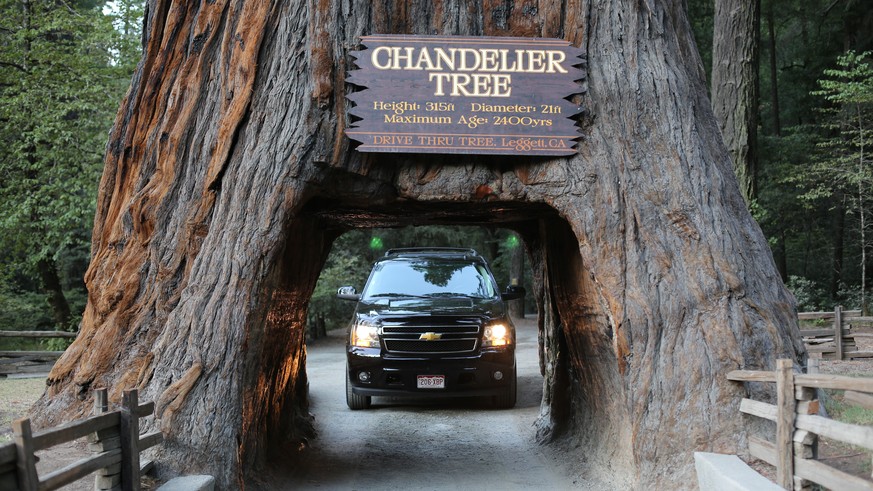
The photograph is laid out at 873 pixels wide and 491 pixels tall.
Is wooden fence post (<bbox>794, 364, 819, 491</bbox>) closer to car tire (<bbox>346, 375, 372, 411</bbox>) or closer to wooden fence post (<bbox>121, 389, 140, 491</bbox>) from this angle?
wooden fence post (<bbox>121, 389, 140, 491</bbox>)

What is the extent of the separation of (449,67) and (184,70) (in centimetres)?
280

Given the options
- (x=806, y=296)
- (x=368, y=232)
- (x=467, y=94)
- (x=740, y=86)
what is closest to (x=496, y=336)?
(x=467, y=94)

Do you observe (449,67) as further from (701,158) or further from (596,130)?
(701,158)

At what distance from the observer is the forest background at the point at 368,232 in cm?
1667

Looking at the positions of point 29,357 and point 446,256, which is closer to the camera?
point 446,256

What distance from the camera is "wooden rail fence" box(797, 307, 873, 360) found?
607 inches

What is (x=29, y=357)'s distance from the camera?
51.8ft

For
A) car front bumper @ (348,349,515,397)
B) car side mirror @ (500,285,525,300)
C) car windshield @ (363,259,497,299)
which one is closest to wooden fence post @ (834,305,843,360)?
car side mirror @ (500,285,525,300)

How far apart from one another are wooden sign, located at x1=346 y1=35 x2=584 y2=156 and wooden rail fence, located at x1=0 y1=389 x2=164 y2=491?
3.24 m

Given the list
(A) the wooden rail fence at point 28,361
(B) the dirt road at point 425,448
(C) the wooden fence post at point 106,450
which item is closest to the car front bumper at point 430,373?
(B) the dirt road at point 425,448

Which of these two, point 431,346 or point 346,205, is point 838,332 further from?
point 346,205

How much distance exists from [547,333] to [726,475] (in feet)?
20.4

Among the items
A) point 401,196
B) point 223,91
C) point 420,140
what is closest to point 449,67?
point 420,140

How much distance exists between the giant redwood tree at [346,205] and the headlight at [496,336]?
253cm
